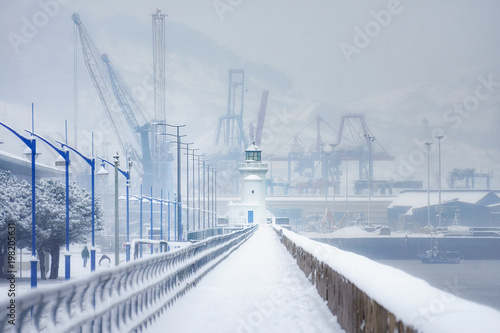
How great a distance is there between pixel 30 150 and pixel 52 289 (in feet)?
71.7

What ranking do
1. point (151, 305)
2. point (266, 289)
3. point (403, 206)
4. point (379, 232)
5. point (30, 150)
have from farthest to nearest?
1. point (403, 206)
2. point (379, 232)
3. point (30, 150)
4. point (266, 289)
5. point (151, 305)

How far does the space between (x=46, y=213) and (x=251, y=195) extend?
6109cm

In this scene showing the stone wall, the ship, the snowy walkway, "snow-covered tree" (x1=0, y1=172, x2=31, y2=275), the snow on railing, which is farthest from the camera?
Result: the ship

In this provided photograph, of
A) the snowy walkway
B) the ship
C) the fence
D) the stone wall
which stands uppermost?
the stone wall

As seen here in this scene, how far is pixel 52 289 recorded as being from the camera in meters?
6.76

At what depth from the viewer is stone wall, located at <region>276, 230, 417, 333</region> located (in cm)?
734

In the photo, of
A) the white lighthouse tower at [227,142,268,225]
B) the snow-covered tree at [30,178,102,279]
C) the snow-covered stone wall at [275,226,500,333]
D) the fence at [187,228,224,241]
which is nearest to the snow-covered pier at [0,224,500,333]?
the snow-covered stone wall at [275,226,500,333]

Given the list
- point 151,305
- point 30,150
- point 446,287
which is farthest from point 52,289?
Answer: point 446,287

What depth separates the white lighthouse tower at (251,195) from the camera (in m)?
112

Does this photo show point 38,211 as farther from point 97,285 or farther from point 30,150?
point 97,285

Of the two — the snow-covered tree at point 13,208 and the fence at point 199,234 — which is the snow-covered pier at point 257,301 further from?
the snow-covered tree at point 13,208

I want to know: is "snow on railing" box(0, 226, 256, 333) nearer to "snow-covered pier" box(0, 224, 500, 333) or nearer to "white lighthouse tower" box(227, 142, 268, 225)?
"snow-covered pier" box(0, 224, 500, 333)

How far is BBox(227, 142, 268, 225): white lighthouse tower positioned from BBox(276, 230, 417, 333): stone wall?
95.0 m

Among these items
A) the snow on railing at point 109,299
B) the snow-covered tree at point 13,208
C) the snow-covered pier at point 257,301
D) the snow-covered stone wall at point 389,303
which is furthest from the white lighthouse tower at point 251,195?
the snow-covered stone wall at point 389,303
